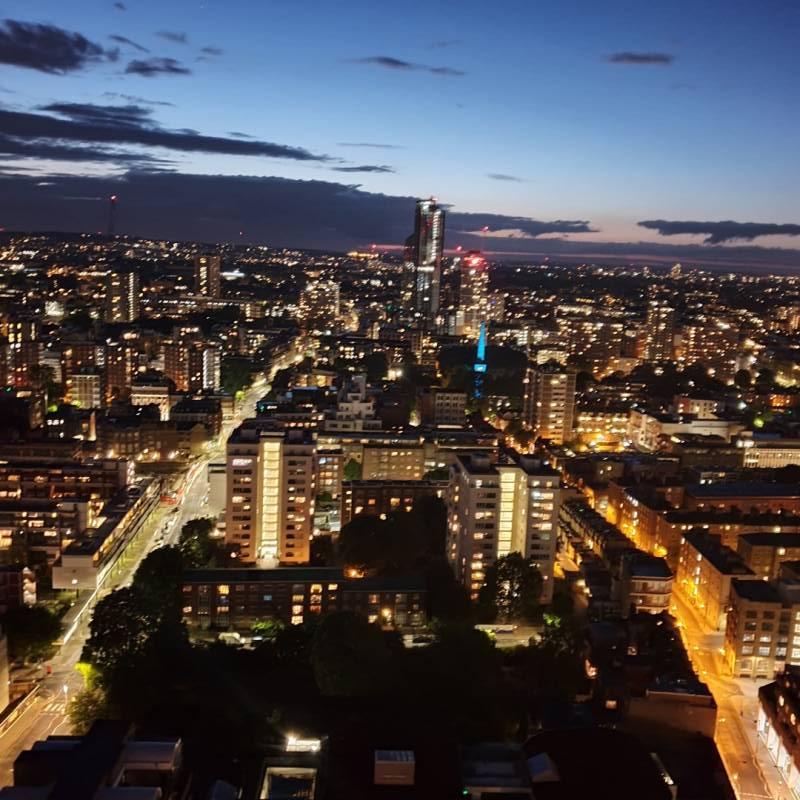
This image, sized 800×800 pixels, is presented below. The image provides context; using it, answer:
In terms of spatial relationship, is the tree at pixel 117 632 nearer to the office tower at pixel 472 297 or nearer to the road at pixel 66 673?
the road at pixel 66 673

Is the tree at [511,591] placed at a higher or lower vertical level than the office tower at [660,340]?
lower

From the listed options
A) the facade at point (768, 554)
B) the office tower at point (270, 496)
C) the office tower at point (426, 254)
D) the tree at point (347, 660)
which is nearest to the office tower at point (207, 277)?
the office tower at point (426, 254)

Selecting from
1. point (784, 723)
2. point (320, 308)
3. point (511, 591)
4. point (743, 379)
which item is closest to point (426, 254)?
point (320, 308)

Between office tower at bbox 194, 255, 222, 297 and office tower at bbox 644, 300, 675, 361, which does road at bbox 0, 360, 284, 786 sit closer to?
office tower at bbox 644, 300, 675, 361

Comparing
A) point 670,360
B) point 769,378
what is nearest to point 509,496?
point 769,378

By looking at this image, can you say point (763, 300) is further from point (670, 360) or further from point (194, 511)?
point (194, 511)

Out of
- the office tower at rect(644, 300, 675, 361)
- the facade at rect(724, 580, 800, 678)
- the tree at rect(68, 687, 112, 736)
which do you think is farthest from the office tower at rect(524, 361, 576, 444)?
the office tower at rect(644, 300, 675, 361)
